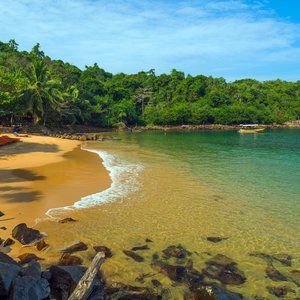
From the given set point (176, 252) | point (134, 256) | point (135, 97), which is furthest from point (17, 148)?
point (135, 97)

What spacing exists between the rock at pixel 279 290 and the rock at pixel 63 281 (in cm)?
469

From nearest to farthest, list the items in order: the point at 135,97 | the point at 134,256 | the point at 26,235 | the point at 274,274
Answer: the point at 274,274 < the point at 134,256 < the point at 26,235 < the point at 135,97

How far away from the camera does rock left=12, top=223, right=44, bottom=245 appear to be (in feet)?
31.9

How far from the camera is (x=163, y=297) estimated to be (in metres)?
7.39

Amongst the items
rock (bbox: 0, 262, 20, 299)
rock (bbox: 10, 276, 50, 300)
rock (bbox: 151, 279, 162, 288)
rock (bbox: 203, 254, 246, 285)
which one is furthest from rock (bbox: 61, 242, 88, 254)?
rock (bbox: 203, 254, 246, 285)

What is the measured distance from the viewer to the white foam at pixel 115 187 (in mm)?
14024

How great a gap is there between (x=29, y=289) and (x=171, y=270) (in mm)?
3917

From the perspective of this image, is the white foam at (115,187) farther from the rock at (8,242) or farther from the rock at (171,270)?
the rock at (171,270)

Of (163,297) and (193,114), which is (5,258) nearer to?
(163,297)

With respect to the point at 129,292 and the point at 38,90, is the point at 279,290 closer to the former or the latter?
the point at 129,292

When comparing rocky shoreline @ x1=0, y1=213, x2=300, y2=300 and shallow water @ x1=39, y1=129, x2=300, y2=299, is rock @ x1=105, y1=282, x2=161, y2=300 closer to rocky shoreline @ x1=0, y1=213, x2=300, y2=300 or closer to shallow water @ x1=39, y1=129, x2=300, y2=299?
rocky shoreline @ x1=0, y1=213, x2=300, y2=300

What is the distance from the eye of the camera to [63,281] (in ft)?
22.5

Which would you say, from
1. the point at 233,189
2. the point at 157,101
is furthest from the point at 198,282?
the point at 157,101

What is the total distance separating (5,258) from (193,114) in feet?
347
